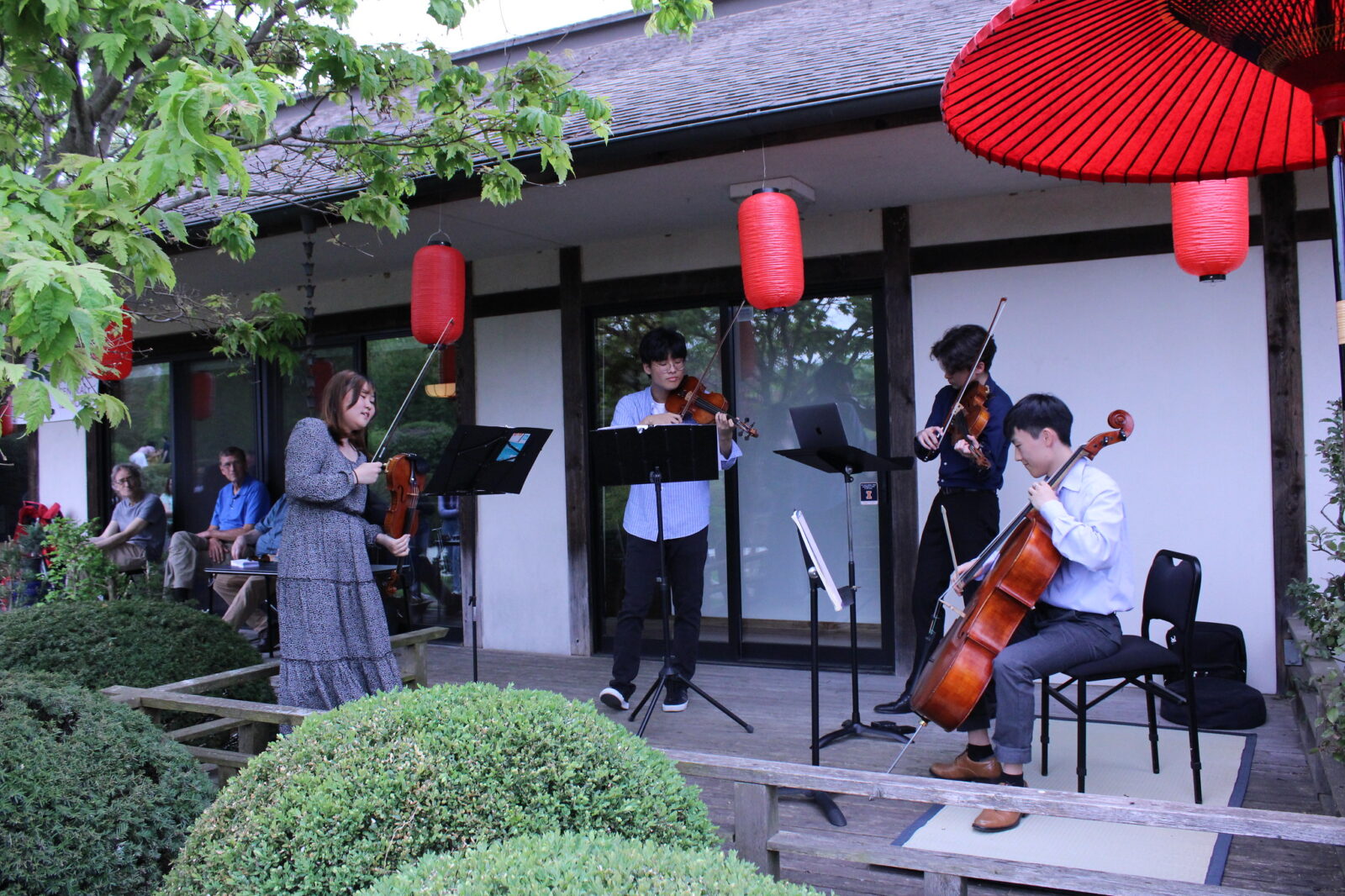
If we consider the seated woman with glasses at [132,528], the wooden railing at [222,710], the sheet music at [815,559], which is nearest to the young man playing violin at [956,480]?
the sheet music at [815,559]

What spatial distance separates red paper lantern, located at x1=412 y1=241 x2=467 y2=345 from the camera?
530cm

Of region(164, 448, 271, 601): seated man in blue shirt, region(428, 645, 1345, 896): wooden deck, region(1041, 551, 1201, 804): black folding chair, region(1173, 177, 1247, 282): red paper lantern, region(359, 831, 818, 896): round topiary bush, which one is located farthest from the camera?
region(164, 448, 271, 601): seated man in blue shirt

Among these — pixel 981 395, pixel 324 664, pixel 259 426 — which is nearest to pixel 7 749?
pixel 324 664

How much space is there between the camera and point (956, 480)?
4.58 m

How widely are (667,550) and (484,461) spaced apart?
1138 millimetres

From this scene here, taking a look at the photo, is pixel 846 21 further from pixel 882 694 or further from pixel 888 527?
pixel 882 694

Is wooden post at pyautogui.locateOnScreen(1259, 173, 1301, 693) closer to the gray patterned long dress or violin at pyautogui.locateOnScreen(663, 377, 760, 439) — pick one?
violin at pyautogui.locateOnScreen(663, 377, 760, 439)

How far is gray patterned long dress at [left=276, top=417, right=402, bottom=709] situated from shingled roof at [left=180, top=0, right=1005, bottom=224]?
103 centimetres

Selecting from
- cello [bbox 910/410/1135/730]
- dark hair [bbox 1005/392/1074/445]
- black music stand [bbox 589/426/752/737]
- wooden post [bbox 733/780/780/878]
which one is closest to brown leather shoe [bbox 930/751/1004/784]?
cello [bbox 910/410/1135/730]

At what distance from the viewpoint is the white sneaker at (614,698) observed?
4.80 m

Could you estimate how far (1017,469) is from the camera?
537 centimetres

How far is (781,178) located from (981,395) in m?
1.53

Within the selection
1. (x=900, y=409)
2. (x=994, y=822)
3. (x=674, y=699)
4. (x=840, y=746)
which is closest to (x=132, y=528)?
(x=674, y=699)

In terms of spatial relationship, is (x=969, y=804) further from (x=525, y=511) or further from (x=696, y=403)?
(x=525, y=511)
